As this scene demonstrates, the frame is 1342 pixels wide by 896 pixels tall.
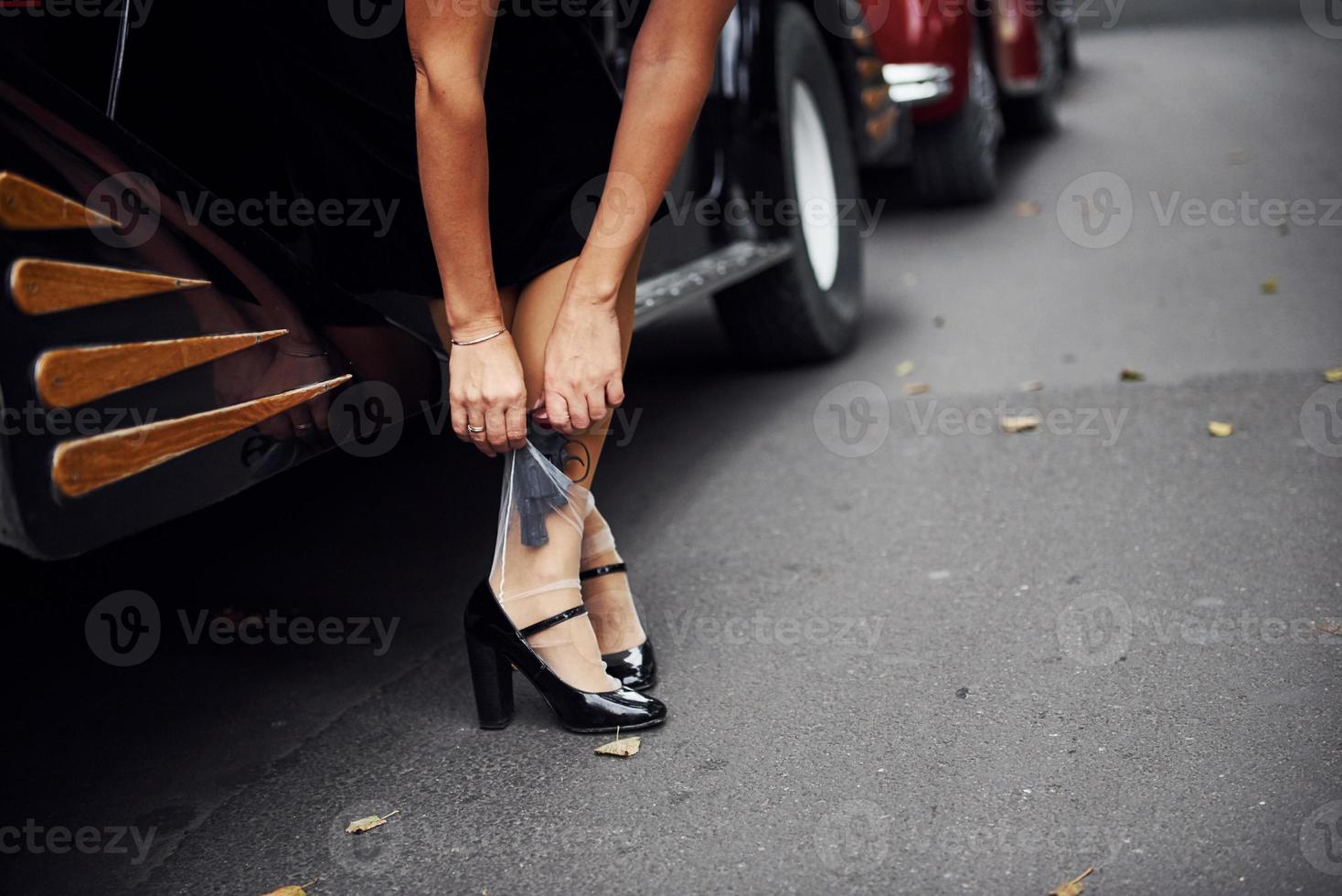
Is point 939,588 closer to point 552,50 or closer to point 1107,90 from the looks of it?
point 552,50

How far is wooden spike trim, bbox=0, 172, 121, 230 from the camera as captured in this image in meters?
1.22

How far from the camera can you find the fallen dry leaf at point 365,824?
1.68m

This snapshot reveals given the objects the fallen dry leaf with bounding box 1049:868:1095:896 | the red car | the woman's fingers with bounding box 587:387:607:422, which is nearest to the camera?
the fallen dry leaf with bounding box 1049:868:1095:896

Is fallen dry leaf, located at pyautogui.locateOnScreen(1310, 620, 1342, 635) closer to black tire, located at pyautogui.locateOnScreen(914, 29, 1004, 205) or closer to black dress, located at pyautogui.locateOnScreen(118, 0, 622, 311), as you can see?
black dress, located at pyautogui.locateOnScreen(118, 0, 622, 311)

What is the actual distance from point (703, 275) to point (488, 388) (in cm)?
110

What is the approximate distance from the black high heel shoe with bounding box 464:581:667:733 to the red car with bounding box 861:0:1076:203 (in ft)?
9.85

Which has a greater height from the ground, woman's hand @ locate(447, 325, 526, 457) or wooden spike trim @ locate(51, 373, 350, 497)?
wooden spike trim @ locate(51, 373, 350, 497)

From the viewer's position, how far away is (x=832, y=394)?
361cm

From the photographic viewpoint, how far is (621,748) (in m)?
1.82

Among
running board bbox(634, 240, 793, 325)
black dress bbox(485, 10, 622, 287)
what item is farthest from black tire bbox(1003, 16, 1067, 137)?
black dress bbox(485, 10, 622, 287)

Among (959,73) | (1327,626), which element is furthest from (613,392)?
(959,73)

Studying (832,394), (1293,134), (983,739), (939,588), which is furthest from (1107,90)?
(983,739)

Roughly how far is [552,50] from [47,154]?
81 centimetres

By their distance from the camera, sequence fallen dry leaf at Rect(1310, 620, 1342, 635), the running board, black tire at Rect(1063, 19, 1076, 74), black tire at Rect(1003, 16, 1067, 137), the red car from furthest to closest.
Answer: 1. black tire at Rect(1063, 19, 1076, 74)
2. black tire at Rect(1003, 16, 1067, 137)
3. the red car
4. the running board
5. fallen dry leaf at Rect(1310, 620, 1342, 635)
